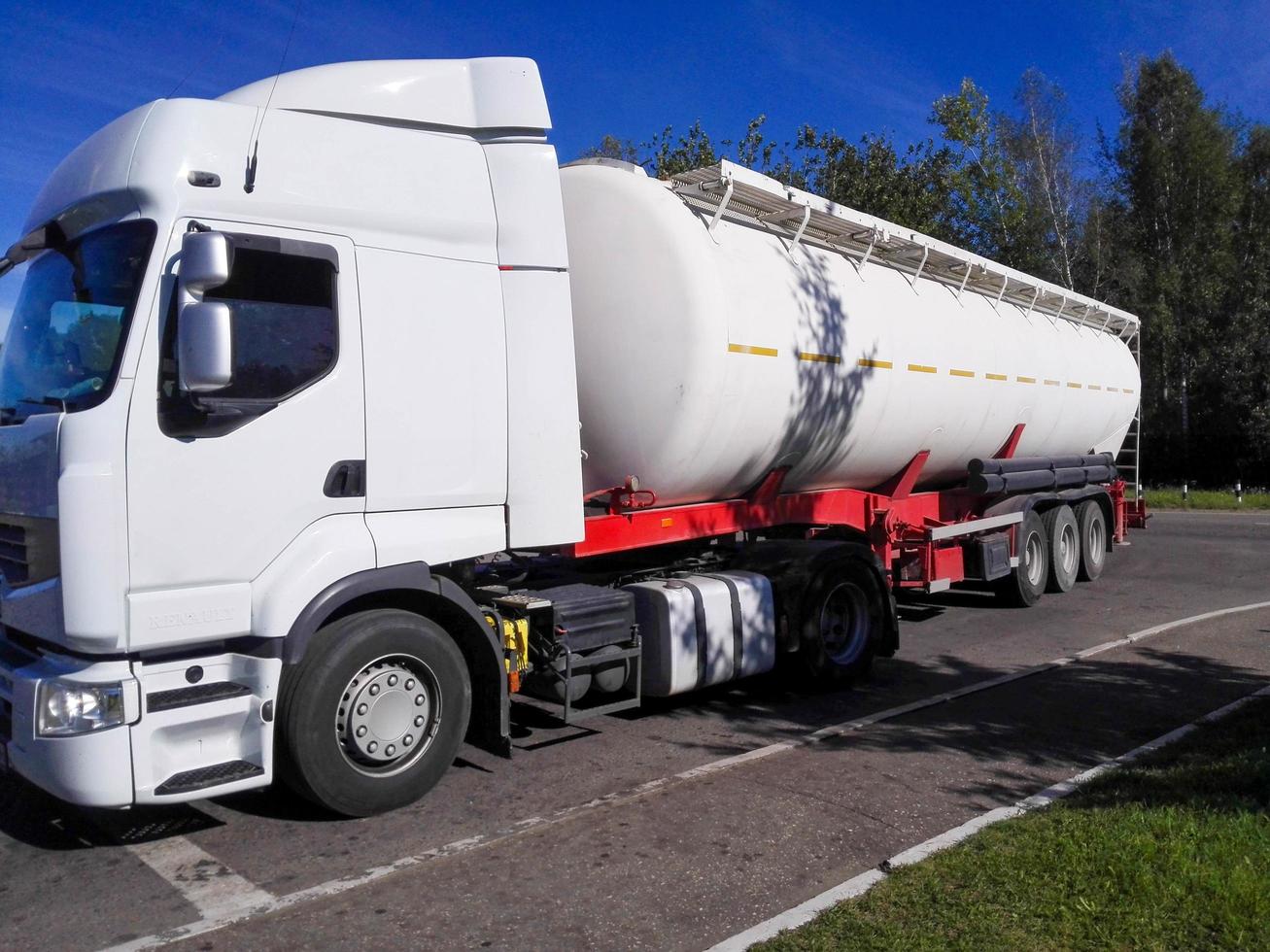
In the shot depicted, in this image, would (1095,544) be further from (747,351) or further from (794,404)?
(747,351)

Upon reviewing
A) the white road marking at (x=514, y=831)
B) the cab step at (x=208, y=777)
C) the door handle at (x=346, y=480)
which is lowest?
the white road marking at (x=514, y=831)

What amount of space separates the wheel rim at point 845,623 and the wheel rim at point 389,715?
12.2 feet

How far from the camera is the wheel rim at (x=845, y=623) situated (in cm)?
811

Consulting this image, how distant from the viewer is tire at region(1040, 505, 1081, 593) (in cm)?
1233

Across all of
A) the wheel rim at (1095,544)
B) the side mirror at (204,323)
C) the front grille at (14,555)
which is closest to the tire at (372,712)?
the front grille at (14,555)

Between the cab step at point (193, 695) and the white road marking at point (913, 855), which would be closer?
the white road marking at point (913, 855)

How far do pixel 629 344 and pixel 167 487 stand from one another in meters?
3.16

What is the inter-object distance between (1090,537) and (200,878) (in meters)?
12.0

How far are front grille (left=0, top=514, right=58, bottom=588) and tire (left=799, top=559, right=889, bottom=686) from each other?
196 inches

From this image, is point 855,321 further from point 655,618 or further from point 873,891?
point 873,891

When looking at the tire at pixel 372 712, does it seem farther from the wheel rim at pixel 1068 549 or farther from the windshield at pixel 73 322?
the wheel rim at pixel 1068 549

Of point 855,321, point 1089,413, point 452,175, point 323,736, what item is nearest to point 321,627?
point 323,736

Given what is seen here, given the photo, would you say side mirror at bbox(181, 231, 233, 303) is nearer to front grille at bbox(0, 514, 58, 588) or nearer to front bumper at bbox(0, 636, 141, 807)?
front grille at bbox(0, 514, 58, 588)

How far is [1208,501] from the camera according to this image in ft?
90.2
